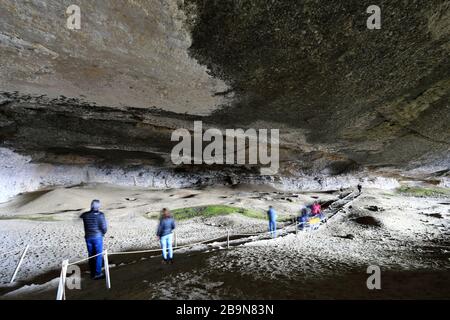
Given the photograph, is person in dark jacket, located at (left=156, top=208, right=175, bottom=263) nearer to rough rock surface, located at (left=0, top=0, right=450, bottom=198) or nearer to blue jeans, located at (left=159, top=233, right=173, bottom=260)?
blue jeans, located at (left=159, top=233, right=173, bottom=260)

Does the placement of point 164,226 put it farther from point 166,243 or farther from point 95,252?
point 95,252

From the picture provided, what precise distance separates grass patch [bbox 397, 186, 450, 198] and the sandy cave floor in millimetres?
10851

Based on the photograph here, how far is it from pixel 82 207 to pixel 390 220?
15876 mm

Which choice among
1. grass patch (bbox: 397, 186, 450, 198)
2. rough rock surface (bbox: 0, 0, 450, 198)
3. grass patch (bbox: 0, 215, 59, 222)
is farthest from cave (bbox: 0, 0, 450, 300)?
grass patch (bbox: 397, 186, 450, 198)

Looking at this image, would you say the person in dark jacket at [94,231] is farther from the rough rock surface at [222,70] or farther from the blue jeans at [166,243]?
the rough rock surface at [222,70]

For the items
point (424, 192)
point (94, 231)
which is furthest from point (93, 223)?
point (424, 192)

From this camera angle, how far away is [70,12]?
5.41 metres

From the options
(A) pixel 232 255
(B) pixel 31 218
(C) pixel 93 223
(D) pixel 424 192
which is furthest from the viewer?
(D) pixel 424 192

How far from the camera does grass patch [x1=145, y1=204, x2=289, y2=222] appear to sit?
15.6 m

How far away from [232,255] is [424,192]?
1063 inches

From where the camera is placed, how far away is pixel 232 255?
8.01 meters

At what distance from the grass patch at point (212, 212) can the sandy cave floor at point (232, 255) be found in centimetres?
73

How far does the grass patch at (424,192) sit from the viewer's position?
27.0 m
